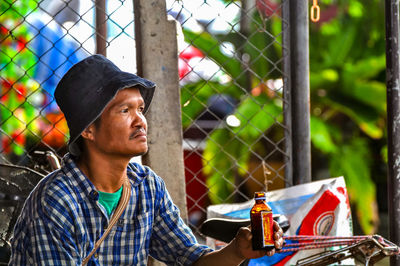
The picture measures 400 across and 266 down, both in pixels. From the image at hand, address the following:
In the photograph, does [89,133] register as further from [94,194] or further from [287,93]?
[287,93]

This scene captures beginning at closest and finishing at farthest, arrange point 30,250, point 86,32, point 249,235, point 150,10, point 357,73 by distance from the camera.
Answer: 1. point 30,250
2. point 249,235
3. point 150,10
4. point 86,32
5. point 357,73

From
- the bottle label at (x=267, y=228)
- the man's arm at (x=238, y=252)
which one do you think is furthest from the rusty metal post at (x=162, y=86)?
the bottle label at (x=267, y=228)

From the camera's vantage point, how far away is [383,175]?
10680 millimetres

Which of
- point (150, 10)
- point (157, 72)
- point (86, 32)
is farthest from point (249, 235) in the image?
point (86, 32)

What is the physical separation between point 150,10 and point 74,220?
1.29m

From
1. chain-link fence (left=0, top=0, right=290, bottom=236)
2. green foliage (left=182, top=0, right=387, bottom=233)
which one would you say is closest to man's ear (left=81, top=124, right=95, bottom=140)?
chain-link fence (left=0, top=0, right=290, bottom=236)

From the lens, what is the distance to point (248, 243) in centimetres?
232

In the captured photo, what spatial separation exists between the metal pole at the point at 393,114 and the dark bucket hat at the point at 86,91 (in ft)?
4.28


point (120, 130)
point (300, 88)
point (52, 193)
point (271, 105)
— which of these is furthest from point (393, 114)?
point (271, 105)

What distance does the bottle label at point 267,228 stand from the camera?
2248 mm

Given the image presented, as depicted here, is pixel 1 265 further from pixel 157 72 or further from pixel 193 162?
pixel 193 162

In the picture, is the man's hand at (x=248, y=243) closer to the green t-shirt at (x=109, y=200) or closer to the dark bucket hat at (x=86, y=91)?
the green t-shirt at (x=109, y=200)

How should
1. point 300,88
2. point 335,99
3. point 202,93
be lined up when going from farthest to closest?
point 335,99 → point 202,93 → point 300,88

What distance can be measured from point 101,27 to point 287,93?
1070mm
